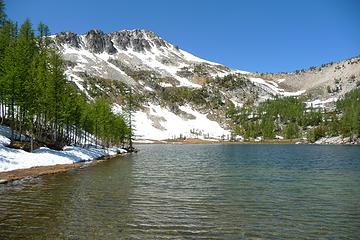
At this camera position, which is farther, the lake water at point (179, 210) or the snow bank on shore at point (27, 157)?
the snow bank on shore at point (27, 157)

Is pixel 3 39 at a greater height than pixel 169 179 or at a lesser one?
greater

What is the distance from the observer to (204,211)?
2617 cm

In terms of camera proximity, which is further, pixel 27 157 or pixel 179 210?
pixel 27 157

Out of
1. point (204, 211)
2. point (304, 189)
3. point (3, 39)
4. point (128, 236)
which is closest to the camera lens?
point (128, 236)

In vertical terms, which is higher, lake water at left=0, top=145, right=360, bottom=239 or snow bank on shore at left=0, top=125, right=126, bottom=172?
snow bank on shore at left=0, top=125, right=126, bottom=172

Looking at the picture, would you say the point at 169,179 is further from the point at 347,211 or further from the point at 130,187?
the point at 347,211

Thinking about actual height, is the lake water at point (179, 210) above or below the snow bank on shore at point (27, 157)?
below

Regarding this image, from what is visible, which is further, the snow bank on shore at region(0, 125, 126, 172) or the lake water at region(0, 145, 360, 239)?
the snow bank on shore at region(0, 125, 126, 172)

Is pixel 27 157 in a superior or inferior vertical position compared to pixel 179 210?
superior

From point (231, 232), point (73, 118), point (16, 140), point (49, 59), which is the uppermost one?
point (49, 59)

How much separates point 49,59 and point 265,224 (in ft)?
251

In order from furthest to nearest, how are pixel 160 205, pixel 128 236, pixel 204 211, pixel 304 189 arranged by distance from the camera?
pixel 304 189 < pixel 160 205 < pixel 204 211 < pixel 128 236

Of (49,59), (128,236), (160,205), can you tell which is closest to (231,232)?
(128,236)

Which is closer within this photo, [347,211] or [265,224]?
[265,224]
